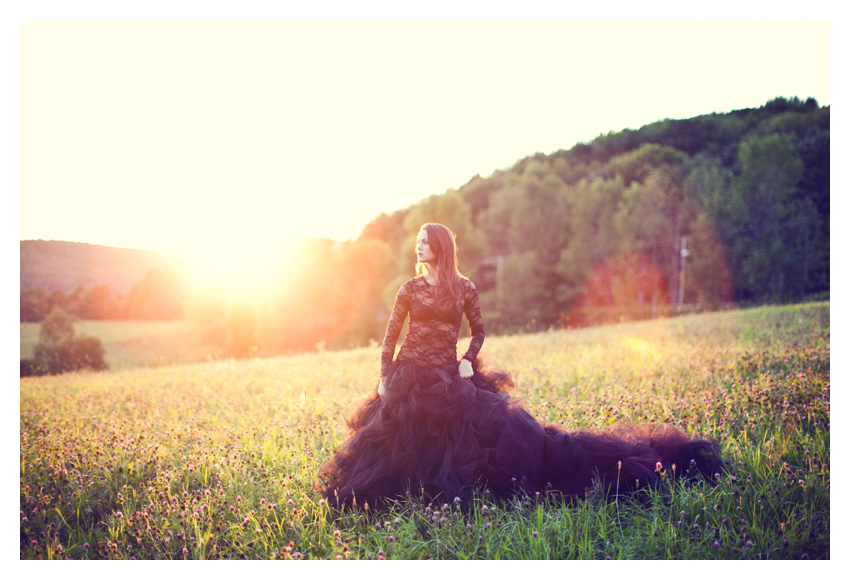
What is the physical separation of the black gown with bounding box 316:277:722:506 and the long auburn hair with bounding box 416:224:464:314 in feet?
0.27

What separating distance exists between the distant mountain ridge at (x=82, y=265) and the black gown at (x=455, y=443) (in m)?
4.66

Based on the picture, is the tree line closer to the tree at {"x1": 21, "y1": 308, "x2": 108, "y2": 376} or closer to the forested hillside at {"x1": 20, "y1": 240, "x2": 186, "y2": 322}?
the forested hillside at {"x1": 20, "y1": 240, "x2": 186, "y2": 322}

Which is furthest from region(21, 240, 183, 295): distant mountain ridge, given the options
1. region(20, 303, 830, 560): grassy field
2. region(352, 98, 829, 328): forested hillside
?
region(352, 98, 829, 328): forested hillside

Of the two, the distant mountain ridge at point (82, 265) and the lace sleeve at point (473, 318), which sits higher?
the distant mountain ridge at point (82, 265)

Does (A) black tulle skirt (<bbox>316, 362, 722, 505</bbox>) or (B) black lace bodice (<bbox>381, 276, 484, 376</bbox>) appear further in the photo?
(B) black lace bodice (<bbox>381, 276, 484, 376</bbox>)

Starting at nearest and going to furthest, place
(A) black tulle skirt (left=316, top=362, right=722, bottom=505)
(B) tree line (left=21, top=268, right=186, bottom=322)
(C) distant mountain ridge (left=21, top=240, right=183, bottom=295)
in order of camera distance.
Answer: (A) black tulle skirt (left=316, top=362, right=722, bottom=505)
(C) distant mountain ridge (left=21, top=240, right=183, bottom=295)
(B) tree line (left=21, top=268, right=186, bottom=322)

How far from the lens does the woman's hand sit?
3.55 metres

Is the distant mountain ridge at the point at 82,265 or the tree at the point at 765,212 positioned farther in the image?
the tree at the point at 765,212

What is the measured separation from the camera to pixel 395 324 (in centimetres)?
360

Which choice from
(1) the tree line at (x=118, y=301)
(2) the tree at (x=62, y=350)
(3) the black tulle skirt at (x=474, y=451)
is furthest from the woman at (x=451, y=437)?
(2) the tree at (x=62, y=350)

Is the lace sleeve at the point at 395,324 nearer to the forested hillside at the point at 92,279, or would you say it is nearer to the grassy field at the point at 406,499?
the grassy field at the point at 406,499

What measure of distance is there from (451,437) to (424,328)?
876 mm

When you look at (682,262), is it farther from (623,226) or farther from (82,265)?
(82,265)

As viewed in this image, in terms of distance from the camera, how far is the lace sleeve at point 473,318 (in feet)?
11.9
